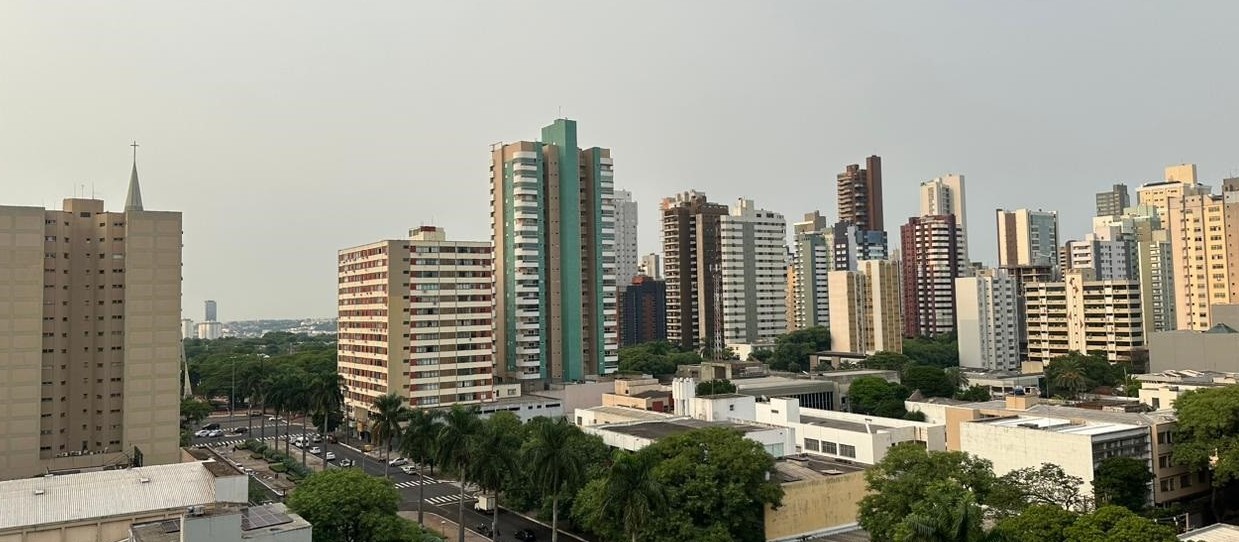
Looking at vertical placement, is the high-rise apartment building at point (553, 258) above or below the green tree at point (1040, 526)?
above

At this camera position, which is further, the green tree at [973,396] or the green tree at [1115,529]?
the green tree at [973,396]

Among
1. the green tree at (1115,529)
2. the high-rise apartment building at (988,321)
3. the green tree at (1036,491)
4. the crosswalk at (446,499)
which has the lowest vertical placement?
the crosswalk at (446,499)

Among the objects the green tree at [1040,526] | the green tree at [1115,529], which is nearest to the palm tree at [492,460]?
the green tree at [1040,526]

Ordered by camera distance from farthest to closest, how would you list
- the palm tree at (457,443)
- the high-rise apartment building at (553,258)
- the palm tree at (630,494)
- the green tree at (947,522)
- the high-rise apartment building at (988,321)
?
1. the high-rise apartment building at (988,321)
2. the high-rise apartment building at (553,258)
3. the palm tree at (457,443)
4. the palm tree at (630,494)
5. the green tree at (947,522)

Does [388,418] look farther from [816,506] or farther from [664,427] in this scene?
[816,506]

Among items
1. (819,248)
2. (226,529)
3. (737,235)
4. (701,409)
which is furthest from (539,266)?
(819,248)

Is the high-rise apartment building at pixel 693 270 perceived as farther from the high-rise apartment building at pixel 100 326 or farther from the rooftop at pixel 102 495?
the rooftop at pixel 102 495

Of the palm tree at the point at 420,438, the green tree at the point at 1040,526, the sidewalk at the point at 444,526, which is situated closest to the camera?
the green tree at the point at 1040,526
